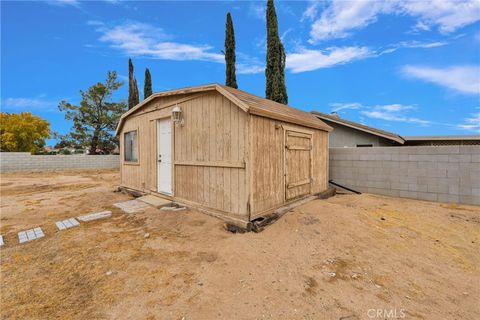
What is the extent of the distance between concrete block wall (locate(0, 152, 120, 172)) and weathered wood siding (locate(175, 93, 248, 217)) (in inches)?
607

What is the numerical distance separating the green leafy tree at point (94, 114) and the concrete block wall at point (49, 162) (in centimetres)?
420

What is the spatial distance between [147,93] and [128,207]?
17921 mm

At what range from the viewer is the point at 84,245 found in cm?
347

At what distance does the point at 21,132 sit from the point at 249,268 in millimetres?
24272

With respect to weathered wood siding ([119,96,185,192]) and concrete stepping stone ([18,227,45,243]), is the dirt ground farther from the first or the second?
weathered wood siding ([119,96,185,192])

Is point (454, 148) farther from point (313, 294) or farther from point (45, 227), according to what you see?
point (45, 227)

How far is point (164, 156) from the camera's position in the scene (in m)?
5.82

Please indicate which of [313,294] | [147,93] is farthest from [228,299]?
[147,93]

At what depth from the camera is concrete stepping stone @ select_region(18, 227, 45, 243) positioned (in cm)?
375

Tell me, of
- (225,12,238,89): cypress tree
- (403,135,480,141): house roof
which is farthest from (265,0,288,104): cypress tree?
(403,135,480,141): house roof

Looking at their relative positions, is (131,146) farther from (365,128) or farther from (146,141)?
(365,128)

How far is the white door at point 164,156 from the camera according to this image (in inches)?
223

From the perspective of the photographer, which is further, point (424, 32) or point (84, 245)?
point (424, 32)

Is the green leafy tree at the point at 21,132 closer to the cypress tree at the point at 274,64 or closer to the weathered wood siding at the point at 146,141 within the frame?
Answer: the weathered wood siding at the point at 146,141
